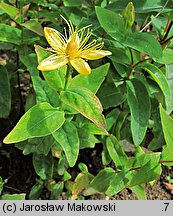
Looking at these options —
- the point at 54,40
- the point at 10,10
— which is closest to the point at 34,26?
the point at 10,10

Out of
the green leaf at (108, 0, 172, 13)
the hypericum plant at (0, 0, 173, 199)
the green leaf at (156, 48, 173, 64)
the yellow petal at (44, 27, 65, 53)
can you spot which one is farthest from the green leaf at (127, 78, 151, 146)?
the yellow petal at (44, 27, 65, 53)

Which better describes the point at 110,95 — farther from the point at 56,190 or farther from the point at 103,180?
Result: the point at 56,190

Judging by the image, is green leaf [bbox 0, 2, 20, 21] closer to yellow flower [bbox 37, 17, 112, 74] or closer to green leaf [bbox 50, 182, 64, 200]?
yellow flower [bbox 37, 17, 112, 74]

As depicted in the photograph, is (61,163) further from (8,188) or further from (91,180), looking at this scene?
(8,188)

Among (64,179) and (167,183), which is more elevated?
(64,179)

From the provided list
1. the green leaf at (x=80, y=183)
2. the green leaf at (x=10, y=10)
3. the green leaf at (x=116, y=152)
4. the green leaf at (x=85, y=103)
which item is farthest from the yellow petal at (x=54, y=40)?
the green leaf at (x=80, y=183)
